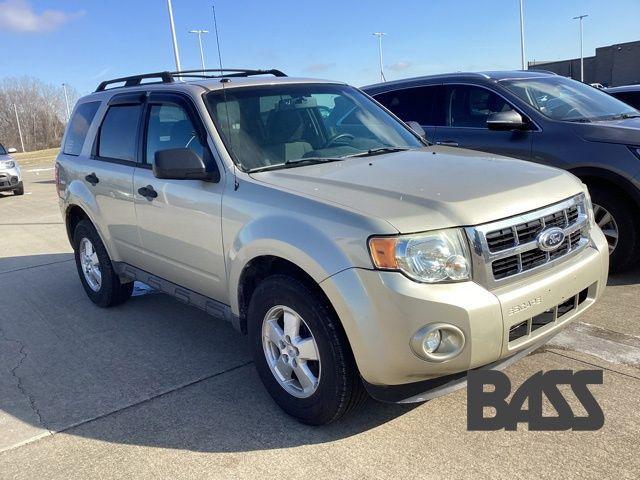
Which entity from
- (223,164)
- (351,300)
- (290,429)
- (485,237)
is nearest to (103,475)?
(290,429)

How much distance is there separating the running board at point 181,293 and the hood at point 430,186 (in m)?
0.89

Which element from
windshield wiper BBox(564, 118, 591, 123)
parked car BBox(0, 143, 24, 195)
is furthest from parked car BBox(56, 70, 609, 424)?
parked car BBox(0, 143, 24, 195)

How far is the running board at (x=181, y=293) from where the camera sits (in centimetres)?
375

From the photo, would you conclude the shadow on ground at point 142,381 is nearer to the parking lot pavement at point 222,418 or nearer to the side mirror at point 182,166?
the parking lot pavement at point 222,418

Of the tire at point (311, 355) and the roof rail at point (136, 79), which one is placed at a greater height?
the roof rail at point (136, 79)

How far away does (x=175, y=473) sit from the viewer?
291 centimetres

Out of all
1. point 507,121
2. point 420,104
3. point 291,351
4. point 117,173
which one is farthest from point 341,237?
point 420,104

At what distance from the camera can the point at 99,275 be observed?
5488mm

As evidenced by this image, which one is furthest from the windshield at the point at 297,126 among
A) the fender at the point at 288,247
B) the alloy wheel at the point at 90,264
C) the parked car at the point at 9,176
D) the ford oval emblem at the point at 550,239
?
the parked car at the point at 9,176

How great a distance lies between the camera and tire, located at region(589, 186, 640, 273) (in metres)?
5.11

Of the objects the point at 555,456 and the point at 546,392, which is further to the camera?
the point at 546,392

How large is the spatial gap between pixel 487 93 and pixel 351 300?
Result: 13.6 ft

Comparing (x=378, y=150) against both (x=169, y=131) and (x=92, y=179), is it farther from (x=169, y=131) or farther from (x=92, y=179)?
(x=92, y=179)

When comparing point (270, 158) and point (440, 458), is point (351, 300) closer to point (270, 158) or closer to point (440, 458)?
point (440, 458)
